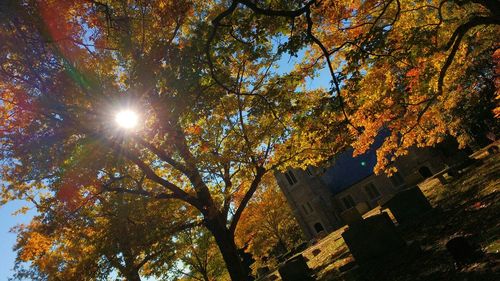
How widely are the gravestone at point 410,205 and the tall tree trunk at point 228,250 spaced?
249 inches

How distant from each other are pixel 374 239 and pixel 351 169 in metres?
28.3

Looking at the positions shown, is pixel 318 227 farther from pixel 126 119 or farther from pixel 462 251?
pixel 462 251

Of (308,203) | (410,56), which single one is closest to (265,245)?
(308,203)

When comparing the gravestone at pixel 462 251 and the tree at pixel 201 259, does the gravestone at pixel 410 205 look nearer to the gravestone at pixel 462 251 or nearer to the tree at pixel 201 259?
the gravestone at pixel 462 251

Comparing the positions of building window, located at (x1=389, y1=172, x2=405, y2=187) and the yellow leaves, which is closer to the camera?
the yellow leaves

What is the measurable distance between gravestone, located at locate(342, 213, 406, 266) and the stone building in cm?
2253

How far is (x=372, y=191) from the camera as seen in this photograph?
35.2 metres

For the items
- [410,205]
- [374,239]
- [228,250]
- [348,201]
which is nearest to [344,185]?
[348,201]

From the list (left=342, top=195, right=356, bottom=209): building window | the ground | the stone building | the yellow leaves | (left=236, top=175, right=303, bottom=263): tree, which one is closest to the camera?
the ground

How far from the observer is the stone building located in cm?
3347

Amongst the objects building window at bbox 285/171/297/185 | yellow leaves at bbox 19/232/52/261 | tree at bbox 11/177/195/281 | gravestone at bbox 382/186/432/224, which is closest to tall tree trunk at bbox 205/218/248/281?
tree at bbox 11/177/195/281

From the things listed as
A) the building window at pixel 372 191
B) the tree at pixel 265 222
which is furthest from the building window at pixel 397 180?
the tree at pixel 265 222

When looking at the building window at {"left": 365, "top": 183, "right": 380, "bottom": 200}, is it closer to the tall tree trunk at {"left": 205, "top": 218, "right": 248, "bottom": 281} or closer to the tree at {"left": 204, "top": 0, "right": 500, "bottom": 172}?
the tree at {"left": 204, "top": 0, "right": 500, "bottom": 172}

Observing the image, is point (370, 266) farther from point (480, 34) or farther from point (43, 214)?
point (480, 34)
